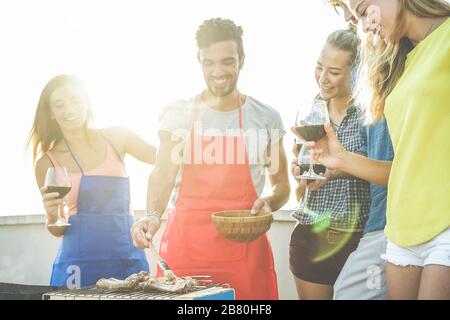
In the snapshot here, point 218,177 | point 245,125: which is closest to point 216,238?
point 218,177

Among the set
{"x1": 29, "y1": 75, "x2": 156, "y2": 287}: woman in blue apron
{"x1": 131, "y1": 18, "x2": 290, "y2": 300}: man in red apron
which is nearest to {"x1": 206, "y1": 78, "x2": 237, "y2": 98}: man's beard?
{"x1": 131, "y1": 18, "x2": 290, "y2": 300}: man in red apron

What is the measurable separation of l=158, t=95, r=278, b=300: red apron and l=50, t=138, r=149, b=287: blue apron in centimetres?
22

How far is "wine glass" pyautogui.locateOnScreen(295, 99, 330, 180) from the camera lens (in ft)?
5.10

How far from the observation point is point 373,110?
160 centimetres

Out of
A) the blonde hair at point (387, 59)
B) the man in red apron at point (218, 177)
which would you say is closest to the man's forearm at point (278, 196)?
the man in red apron at point (218, 177)

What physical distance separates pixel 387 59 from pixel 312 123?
0.26 m

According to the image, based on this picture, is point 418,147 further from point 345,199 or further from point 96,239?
point 96,239

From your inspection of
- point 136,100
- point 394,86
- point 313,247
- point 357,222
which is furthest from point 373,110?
point 136,100

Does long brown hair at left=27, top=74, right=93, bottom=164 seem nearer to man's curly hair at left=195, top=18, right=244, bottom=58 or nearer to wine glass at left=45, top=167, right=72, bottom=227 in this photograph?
wine glass at left=45, top=167, right=72, bottom=227

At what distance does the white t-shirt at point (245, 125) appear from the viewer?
1956 millimetres

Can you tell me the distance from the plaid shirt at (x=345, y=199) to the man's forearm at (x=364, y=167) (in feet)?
0.64

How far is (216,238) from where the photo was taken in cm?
193

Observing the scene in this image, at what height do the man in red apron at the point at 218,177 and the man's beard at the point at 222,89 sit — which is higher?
the man's beard at the point at 222,89

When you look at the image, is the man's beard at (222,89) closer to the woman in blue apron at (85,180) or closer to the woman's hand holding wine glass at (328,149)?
the woman in blue apron at (85,180)
